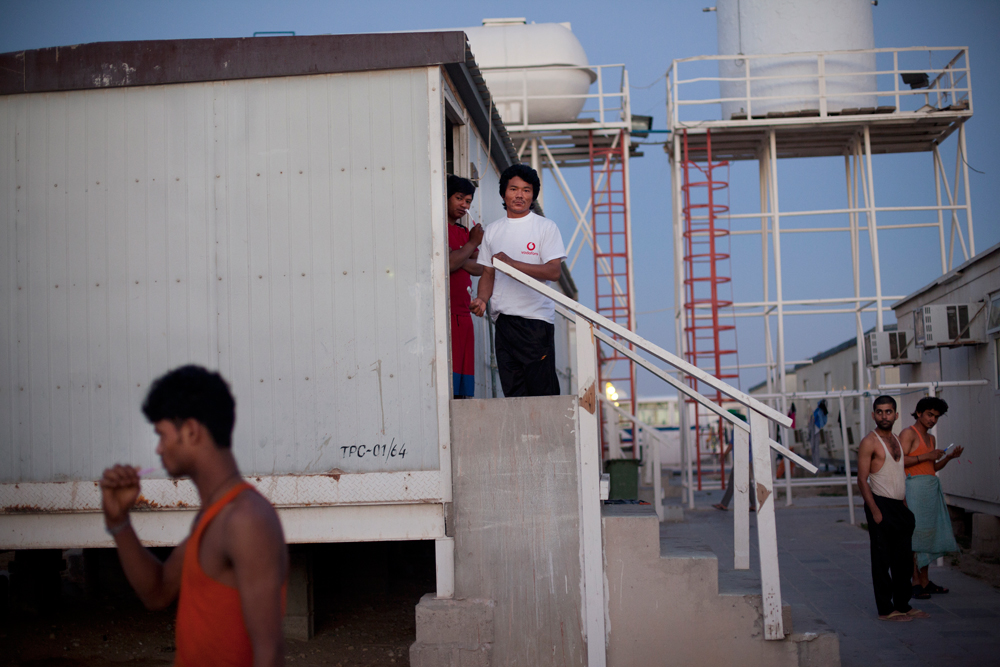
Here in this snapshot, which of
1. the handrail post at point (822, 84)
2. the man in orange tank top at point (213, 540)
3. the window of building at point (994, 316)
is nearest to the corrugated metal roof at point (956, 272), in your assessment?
the window of building at point (994, 316)

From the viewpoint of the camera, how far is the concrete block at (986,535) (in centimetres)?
1051

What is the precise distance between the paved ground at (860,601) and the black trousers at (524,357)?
5.88ft

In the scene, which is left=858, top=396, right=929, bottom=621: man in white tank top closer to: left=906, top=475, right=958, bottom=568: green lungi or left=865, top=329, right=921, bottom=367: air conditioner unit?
left=906, top=475, right=958, bottom=568: green lungi

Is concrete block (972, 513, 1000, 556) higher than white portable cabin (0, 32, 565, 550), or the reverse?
white portable cabin (0, 32, 565, 550)

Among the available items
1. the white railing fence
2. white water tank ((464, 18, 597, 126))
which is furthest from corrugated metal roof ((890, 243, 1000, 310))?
white water tank ((464, 18, 597, 126))

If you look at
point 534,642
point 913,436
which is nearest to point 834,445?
point 913,436

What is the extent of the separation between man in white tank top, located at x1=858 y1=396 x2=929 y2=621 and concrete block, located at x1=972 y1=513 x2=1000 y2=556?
3740 millimetres

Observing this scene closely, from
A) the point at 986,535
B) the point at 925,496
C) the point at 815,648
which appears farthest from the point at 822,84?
the point at 815,648

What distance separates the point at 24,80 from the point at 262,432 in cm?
318

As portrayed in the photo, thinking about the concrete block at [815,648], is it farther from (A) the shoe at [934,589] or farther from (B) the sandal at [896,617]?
(A) the shoe at [934,589]

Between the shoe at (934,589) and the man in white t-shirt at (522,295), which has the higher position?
the man in white t-shirt at (522,295)

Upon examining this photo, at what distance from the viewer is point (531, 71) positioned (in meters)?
18.9

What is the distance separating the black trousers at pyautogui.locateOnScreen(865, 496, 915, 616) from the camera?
7.32 meters

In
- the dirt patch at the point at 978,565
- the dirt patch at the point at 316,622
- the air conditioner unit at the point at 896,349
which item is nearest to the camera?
the dirt patch at the point at 316,622
